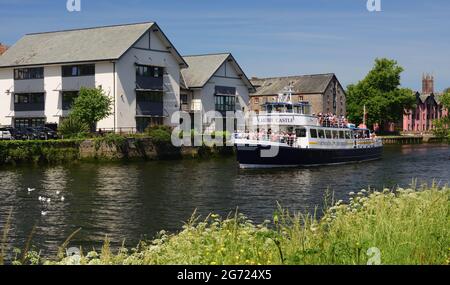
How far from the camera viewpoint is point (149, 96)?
2591 inches

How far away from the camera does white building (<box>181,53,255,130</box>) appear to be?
7425cm

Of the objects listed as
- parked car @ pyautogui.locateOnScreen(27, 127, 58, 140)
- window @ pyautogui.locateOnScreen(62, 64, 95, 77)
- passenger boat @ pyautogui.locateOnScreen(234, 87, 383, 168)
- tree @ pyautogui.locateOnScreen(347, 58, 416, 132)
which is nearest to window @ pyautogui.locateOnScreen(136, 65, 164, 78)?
window @ pyautogui.locateOnScreen(62, 64, 95, 77)

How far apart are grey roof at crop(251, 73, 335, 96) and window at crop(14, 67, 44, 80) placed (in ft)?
147

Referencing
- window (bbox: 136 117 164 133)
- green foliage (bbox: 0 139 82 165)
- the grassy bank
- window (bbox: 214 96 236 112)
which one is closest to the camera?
the grassy bank

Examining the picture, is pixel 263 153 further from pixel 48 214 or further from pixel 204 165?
pixel 48 214

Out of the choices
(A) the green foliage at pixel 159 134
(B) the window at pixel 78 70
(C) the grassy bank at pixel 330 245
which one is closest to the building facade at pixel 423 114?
(A) the green foliage at pixel 159 134

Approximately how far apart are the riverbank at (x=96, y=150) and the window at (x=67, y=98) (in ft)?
39.3

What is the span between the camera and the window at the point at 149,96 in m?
64.2

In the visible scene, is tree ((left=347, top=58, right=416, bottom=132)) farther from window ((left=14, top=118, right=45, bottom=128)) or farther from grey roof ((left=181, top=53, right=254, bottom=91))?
window ((left=14, top=118, right=45, bottom=128))

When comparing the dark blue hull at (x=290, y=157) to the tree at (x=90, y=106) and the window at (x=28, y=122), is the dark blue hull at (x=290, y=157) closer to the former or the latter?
the tree at (x=90, y=106)

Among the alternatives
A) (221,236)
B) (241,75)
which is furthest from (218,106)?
(221,236)

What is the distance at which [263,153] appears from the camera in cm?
4709

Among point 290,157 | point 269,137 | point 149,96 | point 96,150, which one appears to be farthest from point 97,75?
point 290,157

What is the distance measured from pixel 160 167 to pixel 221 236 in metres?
36.8
